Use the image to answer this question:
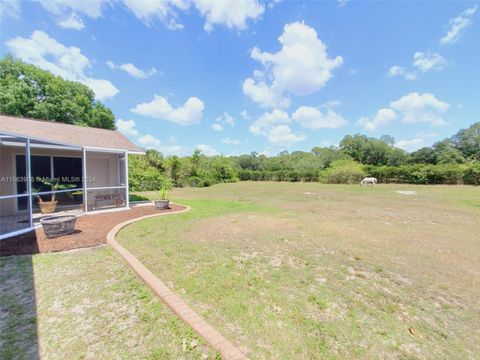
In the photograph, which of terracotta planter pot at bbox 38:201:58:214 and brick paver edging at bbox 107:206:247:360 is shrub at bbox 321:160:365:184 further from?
brick paver edging at bbox 107:206:247:360

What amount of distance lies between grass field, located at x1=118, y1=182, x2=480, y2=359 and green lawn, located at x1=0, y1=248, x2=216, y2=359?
1.43 ft

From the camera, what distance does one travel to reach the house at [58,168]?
7414 millimetres

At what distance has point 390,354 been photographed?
2.09 meters

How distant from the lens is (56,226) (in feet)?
17.5

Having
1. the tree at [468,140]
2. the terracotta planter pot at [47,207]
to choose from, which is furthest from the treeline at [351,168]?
the terracotta planter pot at [47,207]

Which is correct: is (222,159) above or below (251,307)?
above

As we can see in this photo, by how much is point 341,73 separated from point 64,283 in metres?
22.7

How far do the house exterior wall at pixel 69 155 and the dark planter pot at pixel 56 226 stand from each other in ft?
12.0

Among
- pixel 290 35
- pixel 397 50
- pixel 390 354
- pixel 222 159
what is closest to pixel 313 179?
pixel 222 159

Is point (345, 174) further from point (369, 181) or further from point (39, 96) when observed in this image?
point (39, 96)

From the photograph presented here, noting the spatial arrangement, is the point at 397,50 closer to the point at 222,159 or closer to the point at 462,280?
the point at 462,280

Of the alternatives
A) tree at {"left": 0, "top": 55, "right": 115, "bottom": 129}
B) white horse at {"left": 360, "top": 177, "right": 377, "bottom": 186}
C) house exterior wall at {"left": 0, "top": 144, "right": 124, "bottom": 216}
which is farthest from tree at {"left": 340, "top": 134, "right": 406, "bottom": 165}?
house exterior wall at {"left": 0, "top": 144, "right": 124, "bottom": 216}

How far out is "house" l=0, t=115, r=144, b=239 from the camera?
24.3ft

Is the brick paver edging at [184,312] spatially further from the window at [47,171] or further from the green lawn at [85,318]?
the window at [47,171]
